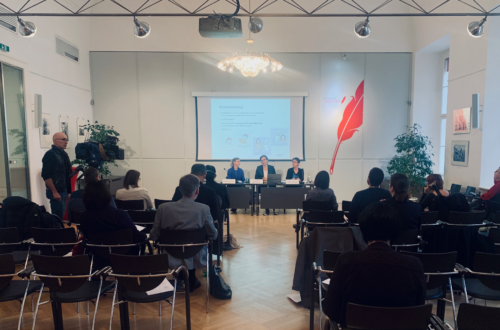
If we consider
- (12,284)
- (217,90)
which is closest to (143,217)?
(12,284)

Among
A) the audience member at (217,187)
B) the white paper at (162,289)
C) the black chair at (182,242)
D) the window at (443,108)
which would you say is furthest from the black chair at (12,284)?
the window at (443,108)

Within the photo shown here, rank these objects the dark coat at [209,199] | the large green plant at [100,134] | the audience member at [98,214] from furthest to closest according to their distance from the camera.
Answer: the large green plant at [100,134] < the dark coat at [209,199] < the audience member at [98,214]

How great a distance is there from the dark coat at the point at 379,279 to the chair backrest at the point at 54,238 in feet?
8.31

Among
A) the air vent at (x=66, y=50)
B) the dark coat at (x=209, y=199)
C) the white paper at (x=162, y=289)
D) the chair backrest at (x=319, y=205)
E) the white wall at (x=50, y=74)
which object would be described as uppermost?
the air vent at (x=66, y=50)

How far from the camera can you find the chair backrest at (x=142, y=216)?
383 cm

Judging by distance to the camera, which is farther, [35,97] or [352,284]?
[35,97]

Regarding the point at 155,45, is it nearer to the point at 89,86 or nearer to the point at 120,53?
the point at 120,53

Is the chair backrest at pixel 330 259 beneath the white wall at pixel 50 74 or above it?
beneath

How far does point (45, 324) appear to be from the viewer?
291cm

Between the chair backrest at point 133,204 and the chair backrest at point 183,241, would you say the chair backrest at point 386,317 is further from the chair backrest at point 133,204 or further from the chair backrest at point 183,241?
the chair backrest at point 133,204

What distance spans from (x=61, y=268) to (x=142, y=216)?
1529 millimetres

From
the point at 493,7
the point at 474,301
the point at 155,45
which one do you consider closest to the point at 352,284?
the point at 474,301

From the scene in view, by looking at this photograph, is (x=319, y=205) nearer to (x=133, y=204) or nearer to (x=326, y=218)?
(x=326, y=218)

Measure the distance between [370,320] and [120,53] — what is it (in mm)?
9134
